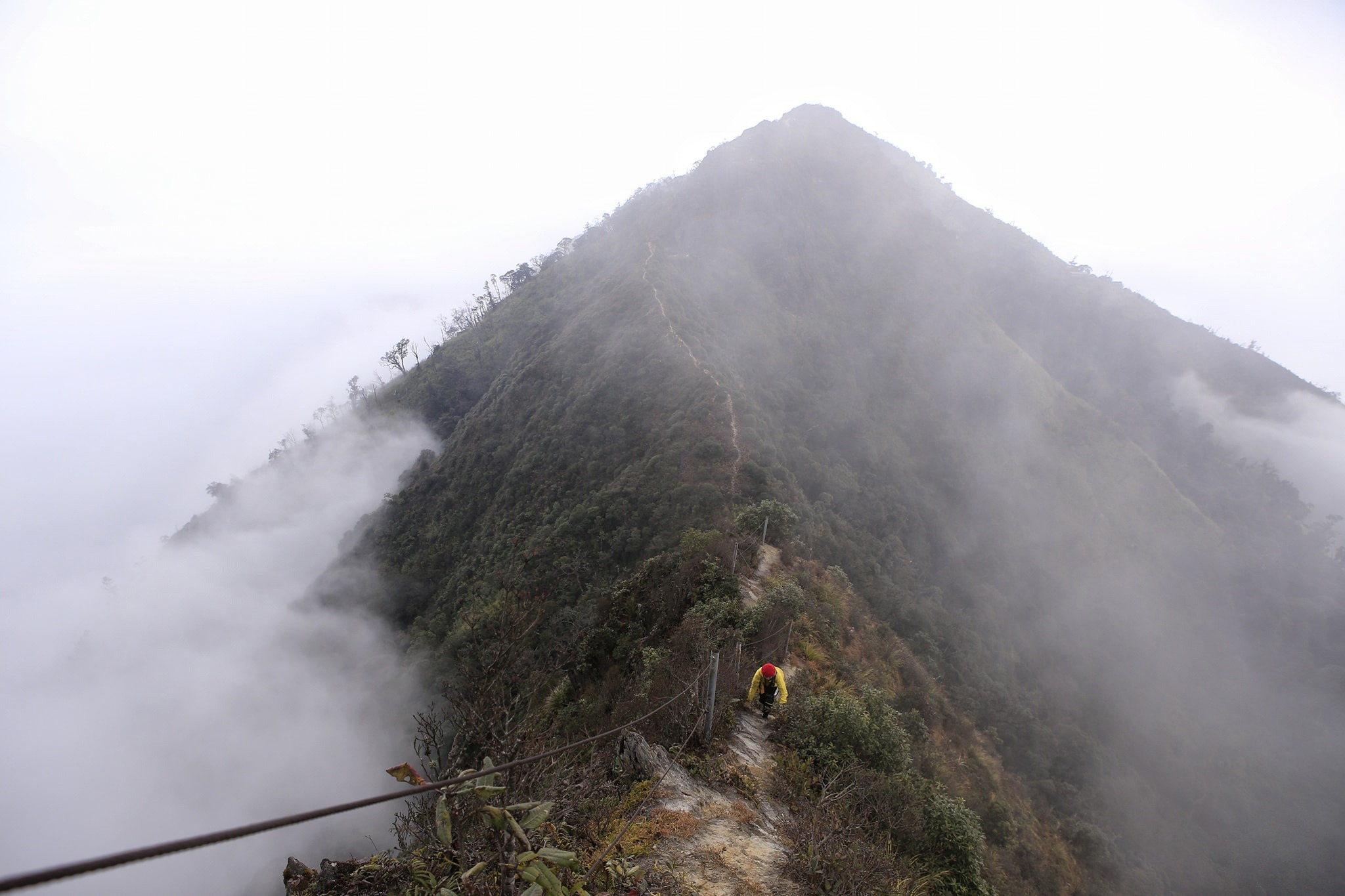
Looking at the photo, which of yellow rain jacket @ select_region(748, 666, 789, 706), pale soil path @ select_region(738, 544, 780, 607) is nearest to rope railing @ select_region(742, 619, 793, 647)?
pale soil path @ select_region(738, 544, 780, 607)

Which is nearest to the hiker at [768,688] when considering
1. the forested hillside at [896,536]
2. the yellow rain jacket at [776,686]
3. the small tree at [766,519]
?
the yellow rain jacket at [776,686]

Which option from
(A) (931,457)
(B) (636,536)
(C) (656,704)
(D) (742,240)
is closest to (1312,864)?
(A) (931,457)

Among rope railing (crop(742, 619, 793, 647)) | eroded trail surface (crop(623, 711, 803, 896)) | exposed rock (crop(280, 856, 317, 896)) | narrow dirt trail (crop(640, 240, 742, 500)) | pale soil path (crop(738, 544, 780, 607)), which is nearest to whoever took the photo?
exposed rock (crop(280, 856, 317, 896))

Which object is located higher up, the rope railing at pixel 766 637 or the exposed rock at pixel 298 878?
the exposed rock at pixel 298 878

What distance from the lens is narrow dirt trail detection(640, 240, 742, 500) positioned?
2347 centimetres

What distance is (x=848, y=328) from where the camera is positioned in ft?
171

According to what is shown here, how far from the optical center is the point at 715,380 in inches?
1282

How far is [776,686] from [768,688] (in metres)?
0.16

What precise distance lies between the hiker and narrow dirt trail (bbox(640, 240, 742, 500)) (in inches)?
502

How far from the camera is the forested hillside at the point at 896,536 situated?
39.9ft

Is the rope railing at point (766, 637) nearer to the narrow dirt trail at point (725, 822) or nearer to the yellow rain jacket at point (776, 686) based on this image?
the yellow rain jacket at point (776, 686)

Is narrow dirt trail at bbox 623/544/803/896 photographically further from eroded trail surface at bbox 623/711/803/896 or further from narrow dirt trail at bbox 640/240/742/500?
narrow dirt trail at bbox 640/240/742/500

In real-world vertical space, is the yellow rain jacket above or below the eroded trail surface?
above

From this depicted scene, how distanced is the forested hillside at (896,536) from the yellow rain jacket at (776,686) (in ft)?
1.03
